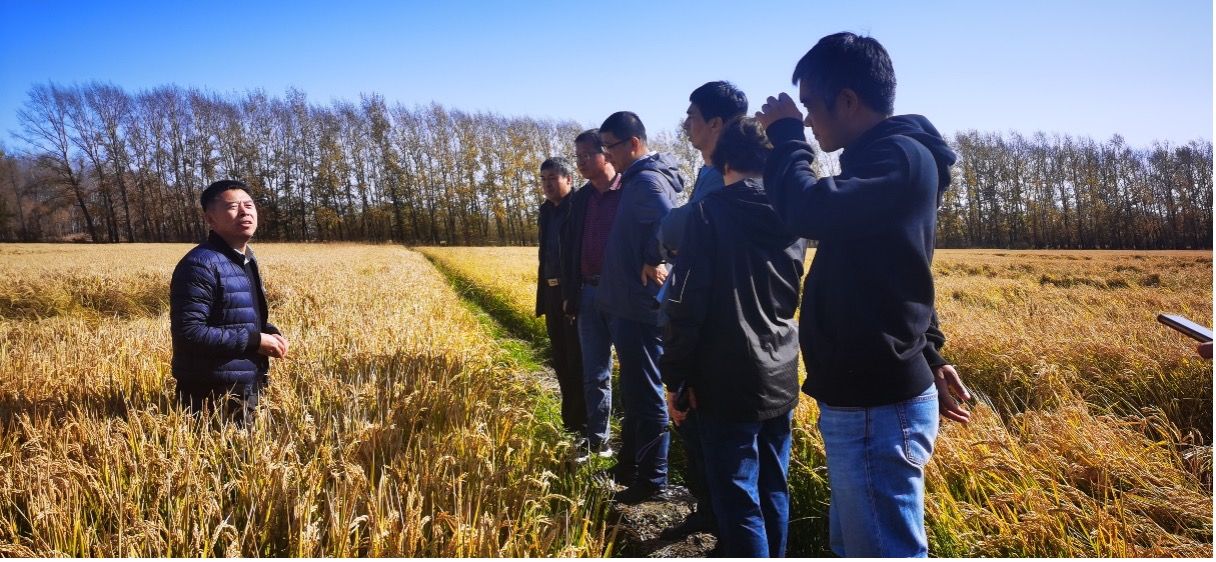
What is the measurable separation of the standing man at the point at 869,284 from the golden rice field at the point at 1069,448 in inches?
46.9

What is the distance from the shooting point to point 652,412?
3104mm

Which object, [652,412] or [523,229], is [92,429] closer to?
[652,412]

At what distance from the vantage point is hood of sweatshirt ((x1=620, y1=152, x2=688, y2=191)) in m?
3.12

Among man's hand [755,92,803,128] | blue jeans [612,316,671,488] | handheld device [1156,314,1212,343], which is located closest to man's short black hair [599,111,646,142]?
blue jeans [612,316,671,488]

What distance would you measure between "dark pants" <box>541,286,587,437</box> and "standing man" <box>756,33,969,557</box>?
8.54ft

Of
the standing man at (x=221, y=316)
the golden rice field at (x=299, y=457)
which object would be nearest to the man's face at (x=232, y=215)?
the standing man at (x=221, y=316)

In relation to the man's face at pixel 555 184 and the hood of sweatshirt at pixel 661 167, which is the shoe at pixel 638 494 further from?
the man's face at pixel 555 184

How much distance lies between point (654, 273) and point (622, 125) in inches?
38.4

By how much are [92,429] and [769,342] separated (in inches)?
112

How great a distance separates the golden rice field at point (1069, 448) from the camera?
7.06 ft

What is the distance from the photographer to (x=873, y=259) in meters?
1.31

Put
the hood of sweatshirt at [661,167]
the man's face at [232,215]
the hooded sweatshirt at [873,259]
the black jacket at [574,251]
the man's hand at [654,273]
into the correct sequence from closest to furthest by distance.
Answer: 1. the hooded sweatshirt at [873,259]
2. the man's face at [232,215]
3. the man's hand at [654,273]
4. the hood of sweatshirt at [661,167]
5. the black jacket at [574,251]

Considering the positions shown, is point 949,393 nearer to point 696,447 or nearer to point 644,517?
point 696,447

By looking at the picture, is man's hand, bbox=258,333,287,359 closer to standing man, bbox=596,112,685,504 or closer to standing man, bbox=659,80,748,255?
standing man, bbox=596,112,685,504
